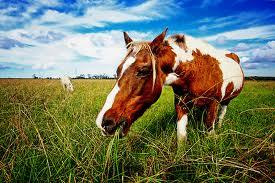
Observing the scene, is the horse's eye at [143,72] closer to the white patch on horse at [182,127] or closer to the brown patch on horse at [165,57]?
the brown patch on horse at [165,57]

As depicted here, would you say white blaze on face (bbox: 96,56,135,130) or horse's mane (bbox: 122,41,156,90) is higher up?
horse's mane (bbox: 122,41,156,90)

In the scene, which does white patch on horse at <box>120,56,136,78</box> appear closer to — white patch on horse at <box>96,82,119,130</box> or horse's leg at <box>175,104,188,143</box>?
white patch on horse at <box>96,82,119,130</box>

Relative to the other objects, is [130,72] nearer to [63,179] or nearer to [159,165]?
[159,165]

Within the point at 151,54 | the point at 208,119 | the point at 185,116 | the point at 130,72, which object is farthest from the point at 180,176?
the point at 208,119

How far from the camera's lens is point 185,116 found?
14.7 ft

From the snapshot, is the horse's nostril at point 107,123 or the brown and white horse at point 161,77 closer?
the horse's nostril at point 107,123

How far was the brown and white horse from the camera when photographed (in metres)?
3.12

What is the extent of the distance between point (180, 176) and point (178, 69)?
2106mm

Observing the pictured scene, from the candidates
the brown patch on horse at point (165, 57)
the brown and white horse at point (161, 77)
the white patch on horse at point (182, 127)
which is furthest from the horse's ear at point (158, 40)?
the white patch on horse at point (182, 127)

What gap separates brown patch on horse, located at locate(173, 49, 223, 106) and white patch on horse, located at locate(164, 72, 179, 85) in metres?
0.09

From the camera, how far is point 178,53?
422 centimetres

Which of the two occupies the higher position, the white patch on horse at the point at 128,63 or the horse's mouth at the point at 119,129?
the white patch on horse at the point at 128,63

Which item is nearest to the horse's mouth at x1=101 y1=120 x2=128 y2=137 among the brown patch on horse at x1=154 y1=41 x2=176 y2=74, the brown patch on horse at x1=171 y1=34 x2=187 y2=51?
the brown patch on horse at x1=154 y1=41 x2=176 y2=74

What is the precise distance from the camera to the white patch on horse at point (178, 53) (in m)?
4.16
